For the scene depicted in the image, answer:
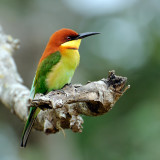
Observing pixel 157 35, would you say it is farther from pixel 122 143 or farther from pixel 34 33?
pixel 34 33

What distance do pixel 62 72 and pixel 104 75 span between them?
2.71 m

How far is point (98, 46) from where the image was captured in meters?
5.95

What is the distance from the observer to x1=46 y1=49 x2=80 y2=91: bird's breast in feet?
8.12

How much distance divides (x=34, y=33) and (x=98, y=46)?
1.27 m

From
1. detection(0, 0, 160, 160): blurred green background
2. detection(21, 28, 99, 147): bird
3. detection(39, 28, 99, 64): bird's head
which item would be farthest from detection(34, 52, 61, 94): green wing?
detection(0, 0, 160, 160): blurred green background

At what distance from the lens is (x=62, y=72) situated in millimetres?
2484

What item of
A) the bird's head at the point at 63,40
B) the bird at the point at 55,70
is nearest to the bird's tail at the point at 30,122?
the bird at the point at 55,70

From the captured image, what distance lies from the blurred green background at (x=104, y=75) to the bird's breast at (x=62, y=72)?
1.22 metres

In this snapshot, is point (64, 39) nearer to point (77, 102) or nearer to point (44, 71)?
point (44, 71)

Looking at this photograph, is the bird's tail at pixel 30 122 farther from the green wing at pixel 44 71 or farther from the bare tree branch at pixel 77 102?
the green wing at pixel 44 71

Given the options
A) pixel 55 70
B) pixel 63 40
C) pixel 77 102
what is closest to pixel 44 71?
pixel 55 70

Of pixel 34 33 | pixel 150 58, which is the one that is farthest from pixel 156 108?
pixel 34 33

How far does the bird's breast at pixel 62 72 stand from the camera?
8.12 ft

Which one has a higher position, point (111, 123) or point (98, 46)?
point (98, 46)
